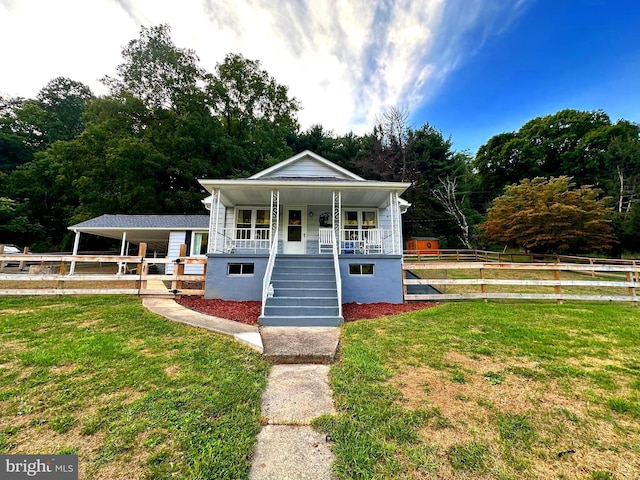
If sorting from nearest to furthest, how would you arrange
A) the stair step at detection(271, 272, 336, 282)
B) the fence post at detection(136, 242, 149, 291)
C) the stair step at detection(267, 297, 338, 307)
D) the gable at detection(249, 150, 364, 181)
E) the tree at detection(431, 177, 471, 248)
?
the stair step at detection(267, 297, 338, 307), the stair step at detection(271, 272, 336, 282), the fence post at detection(136, 242, 149, 291), the gable at detection(249, 150, 364, 181), the tree at detection(431, 177, 471, 248)

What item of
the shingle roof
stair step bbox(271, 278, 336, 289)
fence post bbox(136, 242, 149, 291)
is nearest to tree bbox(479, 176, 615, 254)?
stair step bbox(271, 278, 336, 289)

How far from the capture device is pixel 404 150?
25812 mm

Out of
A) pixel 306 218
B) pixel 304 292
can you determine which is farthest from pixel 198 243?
pixel 304 292

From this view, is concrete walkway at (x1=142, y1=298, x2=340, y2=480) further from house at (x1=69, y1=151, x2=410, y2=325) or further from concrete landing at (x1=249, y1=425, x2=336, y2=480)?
house at (x1=69, y1=151, x2=410, y2=325)

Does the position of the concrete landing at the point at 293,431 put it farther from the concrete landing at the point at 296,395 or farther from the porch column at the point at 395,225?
the porch column at the point at 395,225

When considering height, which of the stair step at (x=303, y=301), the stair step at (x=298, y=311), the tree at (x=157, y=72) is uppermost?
the tree at (x=157, y=72)

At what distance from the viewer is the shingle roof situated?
47.0ft

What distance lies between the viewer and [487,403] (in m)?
2.64

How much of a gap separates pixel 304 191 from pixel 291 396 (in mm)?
7482

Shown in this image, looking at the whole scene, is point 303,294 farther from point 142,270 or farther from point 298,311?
point 142,270

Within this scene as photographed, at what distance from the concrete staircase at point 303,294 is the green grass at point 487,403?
43.7 inches

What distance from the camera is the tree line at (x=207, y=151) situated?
785 inches

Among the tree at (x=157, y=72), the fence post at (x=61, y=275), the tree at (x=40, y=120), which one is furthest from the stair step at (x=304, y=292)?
the tree at (x=40, y=120)

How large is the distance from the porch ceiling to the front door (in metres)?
0.41
